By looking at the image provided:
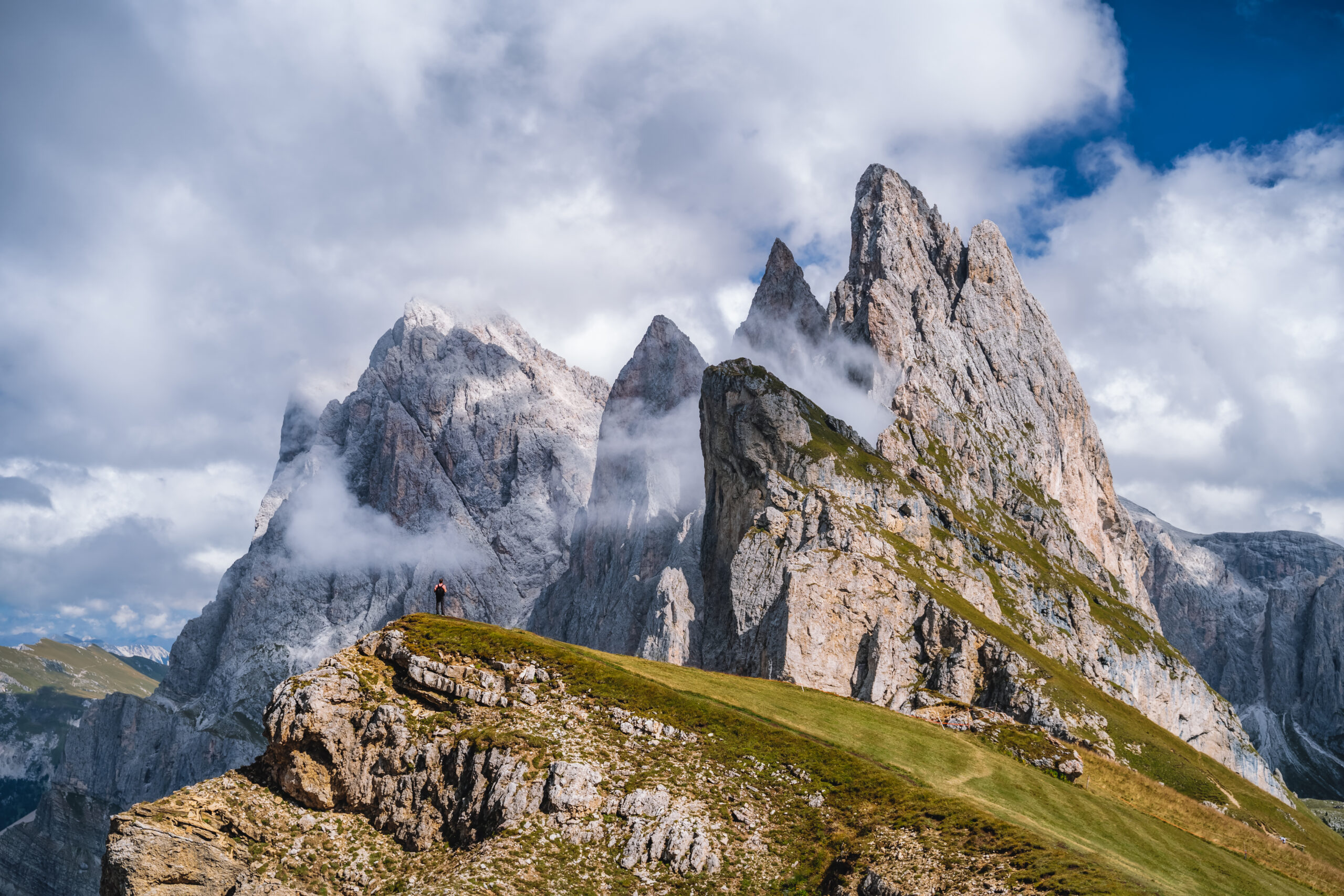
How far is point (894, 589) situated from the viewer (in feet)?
429

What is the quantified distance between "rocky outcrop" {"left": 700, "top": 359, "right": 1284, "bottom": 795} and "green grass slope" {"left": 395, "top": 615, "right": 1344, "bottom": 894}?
57192 millimetres

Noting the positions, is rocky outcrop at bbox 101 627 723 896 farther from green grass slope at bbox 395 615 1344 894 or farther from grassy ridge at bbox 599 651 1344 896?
grassy ridge at bbox 599 651 1344 896

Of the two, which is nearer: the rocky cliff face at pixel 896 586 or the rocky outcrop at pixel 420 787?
the rocky outcrop at pixel 420 787

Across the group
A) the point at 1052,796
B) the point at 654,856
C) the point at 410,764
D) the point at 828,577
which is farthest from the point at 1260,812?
the point at 410,764

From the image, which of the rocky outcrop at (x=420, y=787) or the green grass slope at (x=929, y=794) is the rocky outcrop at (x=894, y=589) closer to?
the green grass slope at (x=929, y=794)

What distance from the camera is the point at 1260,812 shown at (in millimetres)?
105812

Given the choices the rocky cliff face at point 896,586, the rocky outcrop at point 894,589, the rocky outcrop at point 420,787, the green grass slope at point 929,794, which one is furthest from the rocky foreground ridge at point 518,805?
the rocky cliff face at point 896,586

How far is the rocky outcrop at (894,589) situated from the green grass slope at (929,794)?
5719 centimetres

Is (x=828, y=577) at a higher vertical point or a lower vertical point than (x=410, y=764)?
higher

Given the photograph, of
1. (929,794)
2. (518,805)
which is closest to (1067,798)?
(929,794)

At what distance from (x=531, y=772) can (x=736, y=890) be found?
1105cm

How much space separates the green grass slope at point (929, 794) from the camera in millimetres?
39250

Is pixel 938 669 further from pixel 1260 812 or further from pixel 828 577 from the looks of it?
pixel 1260 812

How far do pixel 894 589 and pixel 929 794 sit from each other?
3516 inches
